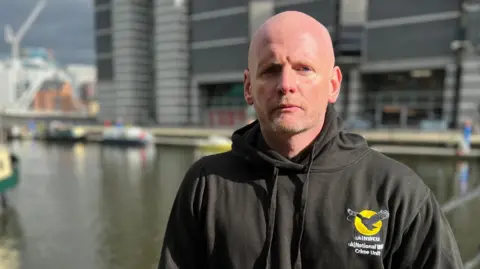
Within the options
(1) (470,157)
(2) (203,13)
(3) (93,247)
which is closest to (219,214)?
(3) (93,247)

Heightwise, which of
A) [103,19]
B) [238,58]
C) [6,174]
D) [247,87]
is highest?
[103,19]

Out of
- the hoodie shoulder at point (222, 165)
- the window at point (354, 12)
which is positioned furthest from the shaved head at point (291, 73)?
the window at point (354, 12)

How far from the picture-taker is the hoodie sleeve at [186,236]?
5.58 feet

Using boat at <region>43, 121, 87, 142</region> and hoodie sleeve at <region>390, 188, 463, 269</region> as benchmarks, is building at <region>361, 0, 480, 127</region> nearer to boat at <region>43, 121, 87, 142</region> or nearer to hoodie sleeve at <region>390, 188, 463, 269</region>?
boat at <region>43, 121, 87, 142</region>

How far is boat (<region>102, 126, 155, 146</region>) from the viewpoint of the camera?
33531 mm

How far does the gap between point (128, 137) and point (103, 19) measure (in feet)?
83.3

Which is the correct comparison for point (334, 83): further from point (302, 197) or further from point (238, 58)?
point (238, 58)

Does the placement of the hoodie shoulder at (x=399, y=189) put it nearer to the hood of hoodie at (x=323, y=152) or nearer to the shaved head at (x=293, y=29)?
the hood of hoodie at (x=323, y=152)

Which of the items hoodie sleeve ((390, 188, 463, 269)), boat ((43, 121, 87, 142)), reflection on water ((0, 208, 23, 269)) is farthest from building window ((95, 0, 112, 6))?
hoodie sleeve ((390, 188, 463, 269))

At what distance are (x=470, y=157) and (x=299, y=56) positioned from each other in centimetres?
2300

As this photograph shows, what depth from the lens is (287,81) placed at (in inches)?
61.5

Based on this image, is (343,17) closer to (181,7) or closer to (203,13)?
(203,13)

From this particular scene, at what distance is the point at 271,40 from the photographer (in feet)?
5.25

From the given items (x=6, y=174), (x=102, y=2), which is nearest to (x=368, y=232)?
(x=6, y=174)
